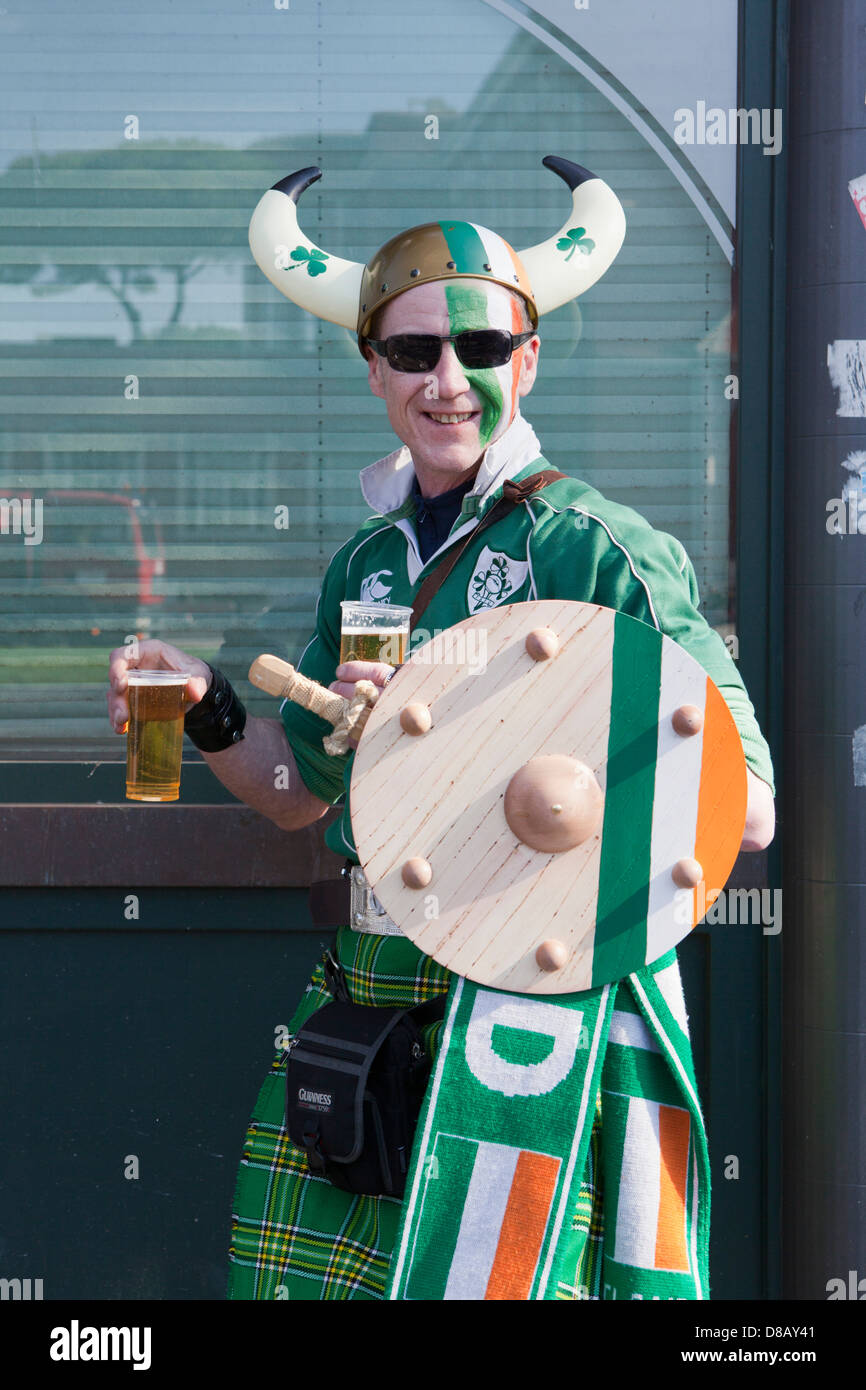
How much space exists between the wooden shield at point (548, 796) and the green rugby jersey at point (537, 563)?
0.12m

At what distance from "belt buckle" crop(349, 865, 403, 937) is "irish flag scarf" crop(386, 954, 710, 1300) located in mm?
243

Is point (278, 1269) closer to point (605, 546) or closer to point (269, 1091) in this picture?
point (269, 1091)

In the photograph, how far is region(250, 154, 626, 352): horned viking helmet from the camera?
204 centimetres

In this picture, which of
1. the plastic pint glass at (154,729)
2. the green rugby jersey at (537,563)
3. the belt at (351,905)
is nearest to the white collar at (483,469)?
the green rugby jersey at (537,563)

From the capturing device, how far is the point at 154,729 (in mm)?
2074

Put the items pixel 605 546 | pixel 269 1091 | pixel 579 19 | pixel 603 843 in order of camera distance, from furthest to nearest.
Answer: pixel 579 19 < pixel 269 1091 < pixel 605 546 < pixel 603 843

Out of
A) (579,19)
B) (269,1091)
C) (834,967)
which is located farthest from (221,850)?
(579,19)

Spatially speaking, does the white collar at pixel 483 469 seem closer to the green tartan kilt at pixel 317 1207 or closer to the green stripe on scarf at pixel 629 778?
the green stripe on scarf at pixel 629 778

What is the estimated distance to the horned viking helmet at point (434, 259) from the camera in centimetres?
204

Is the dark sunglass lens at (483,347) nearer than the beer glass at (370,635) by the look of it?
No

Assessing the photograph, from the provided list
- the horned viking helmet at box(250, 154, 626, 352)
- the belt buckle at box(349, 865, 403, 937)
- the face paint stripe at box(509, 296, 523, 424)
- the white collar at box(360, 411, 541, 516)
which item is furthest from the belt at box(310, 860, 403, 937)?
the horned viking helmet at box(250, 154, 626, 352)

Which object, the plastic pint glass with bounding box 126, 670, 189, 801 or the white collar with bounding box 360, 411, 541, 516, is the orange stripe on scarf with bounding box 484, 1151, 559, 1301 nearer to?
the plastic pint glass with bounding box 126, 670, 189, 801

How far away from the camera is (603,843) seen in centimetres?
176

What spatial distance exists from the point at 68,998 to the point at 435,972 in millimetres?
1386
